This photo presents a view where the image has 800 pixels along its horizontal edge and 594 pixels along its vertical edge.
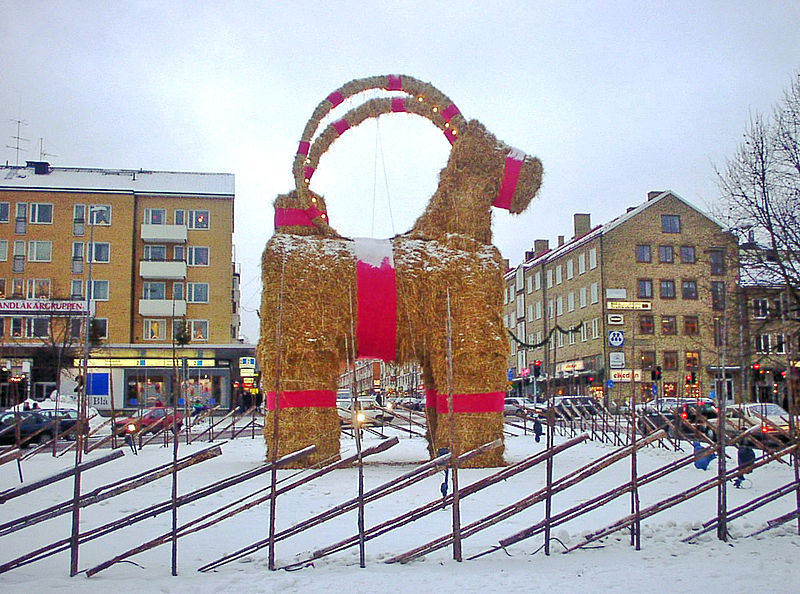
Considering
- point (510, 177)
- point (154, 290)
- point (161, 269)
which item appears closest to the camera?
point (510, 177)

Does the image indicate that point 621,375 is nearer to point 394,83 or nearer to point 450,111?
point 450,111

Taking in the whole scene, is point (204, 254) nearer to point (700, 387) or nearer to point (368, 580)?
point (700, 387)

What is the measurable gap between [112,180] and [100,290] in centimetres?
619

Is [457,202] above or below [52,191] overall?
below

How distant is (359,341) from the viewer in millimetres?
13617

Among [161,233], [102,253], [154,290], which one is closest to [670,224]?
[161,233]

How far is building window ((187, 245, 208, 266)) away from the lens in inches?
1673

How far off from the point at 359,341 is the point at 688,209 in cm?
3431

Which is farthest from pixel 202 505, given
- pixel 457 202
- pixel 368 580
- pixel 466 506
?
pixel 457 202

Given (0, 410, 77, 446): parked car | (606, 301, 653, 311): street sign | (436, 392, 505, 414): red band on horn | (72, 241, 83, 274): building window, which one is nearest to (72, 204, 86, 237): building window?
(72, 241, 83, 274): building window

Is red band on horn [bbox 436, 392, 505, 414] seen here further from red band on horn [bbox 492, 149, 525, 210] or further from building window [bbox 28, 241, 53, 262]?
building window [bbox 28, 241, 53, 262]

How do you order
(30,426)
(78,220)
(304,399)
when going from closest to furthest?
(304,399), (30,426), (78,220)

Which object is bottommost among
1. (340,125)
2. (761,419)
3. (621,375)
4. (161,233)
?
(761,419)

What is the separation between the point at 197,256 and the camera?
140 ft
